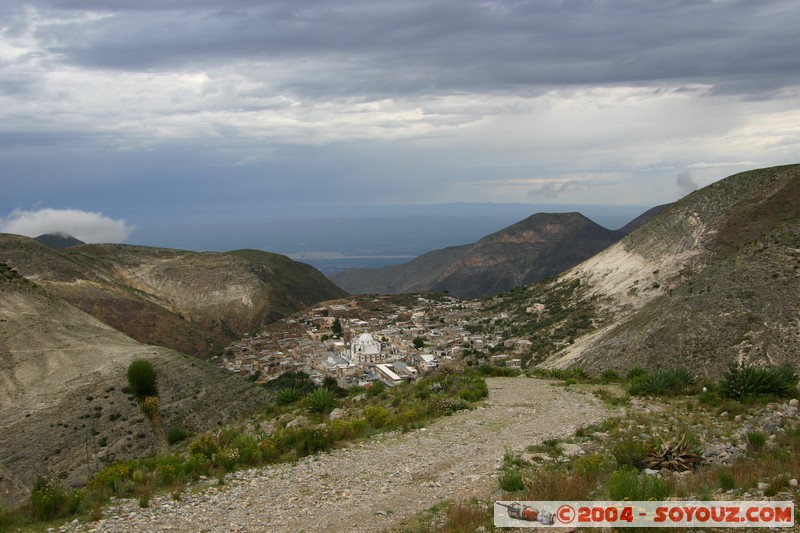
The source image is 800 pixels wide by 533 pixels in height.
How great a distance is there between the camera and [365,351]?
53844mm

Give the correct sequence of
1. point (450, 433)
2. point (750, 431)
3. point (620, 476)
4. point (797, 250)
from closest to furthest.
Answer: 1. point (620, 476)
2. point (750, 431)
3. point (450, 433)
4. point (797, 250)

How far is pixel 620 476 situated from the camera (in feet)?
24.7

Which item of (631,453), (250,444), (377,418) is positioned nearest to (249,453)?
(250,444)

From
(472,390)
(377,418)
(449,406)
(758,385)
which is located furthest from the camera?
(472,390)

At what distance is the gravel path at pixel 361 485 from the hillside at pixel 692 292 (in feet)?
49.1

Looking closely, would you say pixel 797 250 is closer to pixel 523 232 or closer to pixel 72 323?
pixel 72 323

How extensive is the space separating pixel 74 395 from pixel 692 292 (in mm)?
35152

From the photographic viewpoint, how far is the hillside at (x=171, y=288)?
67.3 metres


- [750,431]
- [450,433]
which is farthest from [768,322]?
[450,433]

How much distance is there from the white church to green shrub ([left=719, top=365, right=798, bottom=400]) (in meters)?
38.6

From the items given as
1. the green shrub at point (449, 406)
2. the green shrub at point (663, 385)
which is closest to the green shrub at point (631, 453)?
the green shrub at point (449, 406)

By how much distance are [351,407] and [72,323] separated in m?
35.3

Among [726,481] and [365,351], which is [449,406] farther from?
[365,351]

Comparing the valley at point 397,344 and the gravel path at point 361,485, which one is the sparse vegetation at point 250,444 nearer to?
the valley at point 397,344
